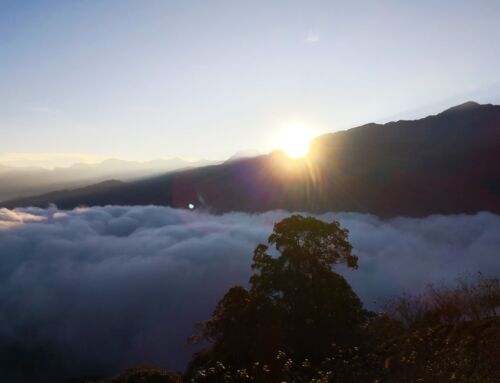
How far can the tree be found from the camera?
29.4 metres

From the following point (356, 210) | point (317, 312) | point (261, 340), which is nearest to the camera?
point (261, 340)

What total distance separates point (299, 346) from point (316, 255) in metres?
7.10

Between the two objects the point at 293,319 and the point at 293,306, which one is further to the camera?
the point at 293,306

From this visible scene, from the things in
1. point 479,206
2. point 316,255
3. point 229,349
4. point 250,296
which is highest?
point 316,255

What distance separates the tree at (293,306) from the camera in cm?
2944

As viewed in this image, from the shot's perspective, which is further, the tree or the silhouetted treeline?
the tree

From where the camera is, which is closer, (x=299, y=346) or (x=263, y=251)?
(x=299, y=346)

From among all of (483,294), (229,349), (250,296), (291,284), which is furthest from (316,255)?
(483,294)

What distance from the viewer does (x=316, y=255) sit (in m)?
33.5

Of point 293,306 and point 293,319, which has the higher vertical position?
point 293,306

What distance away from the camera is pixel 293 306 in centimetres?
3253

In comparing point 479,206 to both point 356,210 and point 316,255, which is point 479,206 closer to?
point 356,210

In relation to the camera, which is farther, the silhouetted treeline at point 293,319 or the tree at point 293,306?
the tree at point 293,306

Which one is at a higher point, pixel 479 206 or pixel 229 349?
pixel 229 349
